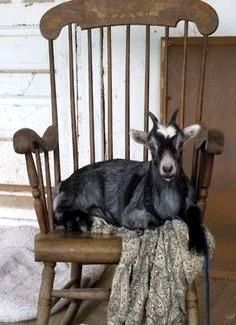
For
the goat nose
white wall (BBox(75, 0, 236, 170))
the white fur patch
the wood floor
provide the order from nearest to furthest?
the goat nose, the white fur patch, the wood floor, white wall (BBox(75, 0, 236, 170))

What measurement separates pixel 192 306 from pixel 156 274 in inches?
4.8

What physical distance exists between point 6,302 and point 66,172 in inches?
26.9

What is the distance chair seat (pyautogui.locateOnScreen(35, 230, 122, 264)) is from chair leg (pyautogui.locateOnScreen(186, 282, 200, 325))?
208 mm

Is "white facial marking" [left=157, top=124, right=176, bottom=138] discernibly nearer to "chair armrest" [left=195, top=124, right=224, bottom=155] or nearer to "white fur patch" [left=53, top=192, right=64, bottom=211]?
"chair armrest" [left=195, top=124, right=224, bottom=155]

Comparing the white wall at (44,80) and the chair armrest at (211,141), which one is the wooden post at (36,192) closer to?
the chair armrest at (211,141)

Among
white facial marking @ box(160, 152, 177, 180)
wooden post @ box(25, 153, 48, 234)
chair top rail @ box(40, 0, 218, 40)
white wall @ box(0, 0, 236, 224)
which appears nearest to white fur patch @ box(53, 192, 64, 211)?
wooden post @ box(25, 153, 48, 234)

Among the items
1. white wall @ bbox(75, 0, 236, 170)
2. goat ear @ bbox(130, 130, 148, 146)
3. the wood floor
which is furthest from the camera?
white wall @ bbox(75, 0, 236, 170)

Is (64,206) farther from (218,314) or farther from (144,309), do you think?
(218,314)

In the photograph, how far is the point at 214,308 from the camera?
1722 millimetres

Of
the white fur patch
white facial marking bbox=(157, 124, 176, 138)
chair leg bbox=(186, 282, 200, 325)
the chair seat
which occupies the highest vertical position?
white facial marking bbox=(157, 124, 176, 138)

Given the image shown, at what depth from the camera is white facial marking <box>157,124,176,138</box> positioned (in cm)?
128

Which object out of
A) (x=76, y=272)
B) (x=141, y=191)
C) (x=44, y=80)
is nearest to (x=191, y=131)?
(x=141, y=191)

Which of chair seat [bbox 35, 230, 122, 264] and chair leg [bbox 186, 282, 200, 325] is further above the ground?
chair seat [bbox 35, 230, 122, 264]

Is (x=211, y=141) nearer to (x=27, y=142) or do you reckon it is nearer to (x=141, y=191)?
(x=141, y=191)
